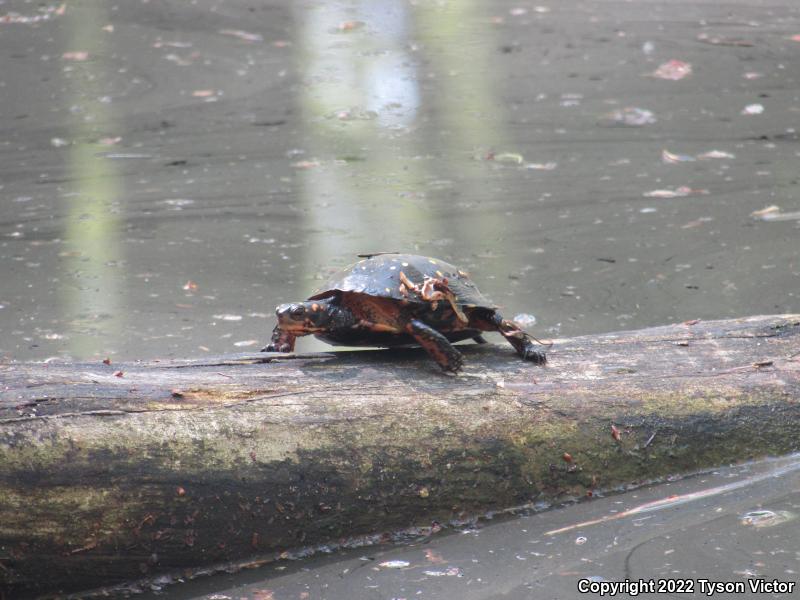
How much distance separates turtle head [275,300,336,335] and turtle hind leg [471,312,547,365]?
451mm

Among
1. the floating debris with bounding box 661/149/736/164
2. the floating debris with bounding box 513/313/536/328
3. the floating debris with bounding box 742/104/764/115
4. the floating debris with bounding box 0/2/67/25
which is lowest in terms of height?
the floating debris with bounding box 513/313/536/328

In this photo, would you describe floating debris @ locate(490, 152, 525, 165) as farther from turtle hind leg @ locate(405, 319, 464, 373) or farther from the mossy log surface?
turtle hind leg @ locate(405, 319, 464, 373)

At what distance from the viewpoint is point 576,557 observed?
8.54ft

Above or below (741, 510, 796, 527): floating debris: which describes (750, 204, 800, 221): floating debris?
below

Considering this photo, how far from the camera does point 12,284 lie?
5.36 metres

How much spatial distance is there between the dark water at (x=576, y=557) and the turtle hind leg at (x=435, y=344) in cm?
46

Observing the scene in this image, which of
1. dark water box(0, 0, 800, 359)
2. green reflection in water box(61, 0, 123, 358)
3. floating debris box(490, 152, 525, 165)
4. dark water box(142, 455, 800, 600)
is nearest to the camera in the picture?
dark water box(142, 455, 800, 600)

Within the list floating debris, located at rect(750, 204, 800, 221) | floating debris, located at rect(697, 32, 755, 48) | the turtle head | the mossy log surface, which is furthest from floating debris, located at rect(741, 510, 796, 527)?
floating debris, located at rect(697, 32, 755, 48)

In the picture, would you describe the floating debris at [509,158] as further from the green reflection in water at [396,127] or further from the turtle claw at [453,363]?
the turtle claw at [453,363]

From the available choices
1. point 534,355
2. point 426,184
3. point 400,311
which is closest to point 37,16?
point 426,184

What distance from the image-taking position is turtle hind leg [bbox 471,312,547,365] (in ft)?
10.2

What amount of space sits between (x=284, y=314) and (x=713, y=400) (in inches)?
49.0

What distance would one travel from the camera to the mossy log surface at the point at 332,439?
2.52m

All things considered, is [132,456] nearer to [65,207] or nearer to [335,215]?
[335,215]
